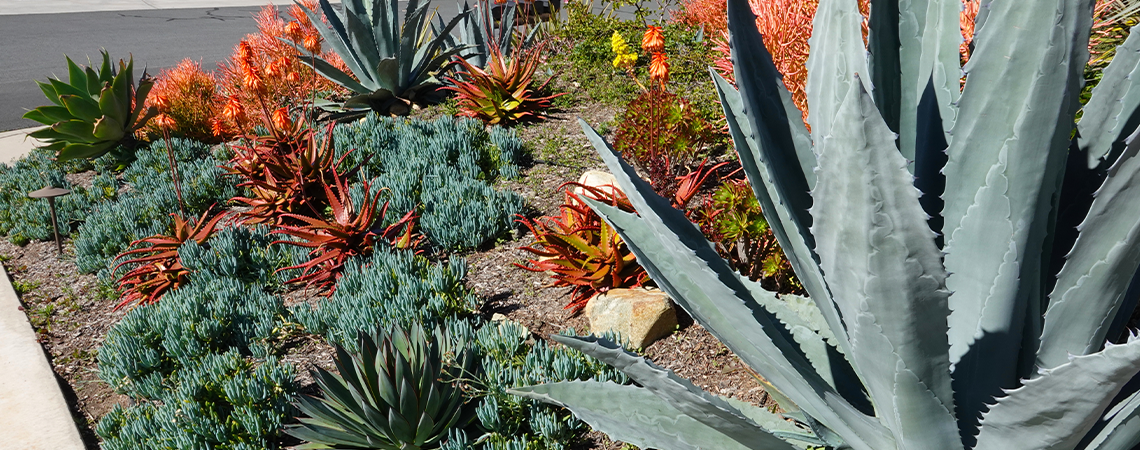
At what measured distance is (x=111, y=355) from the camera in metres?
3.66

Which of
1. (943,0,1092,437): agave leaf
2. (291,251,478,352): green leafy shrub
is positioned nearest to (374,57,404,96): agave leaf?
(291,251,478,352): green leafy shrub

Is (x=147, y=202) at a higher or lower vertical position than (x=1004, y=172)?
lower

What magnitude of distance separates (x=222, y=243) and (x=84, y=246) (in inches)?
57.4

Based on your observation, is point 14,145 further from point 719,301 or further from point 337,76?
point 719,301

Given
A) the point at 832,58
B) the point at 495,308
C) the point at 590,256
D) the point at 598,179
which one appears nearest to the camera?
the point at 832,58

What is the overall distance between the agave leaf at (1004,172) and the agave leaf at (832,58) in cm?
20

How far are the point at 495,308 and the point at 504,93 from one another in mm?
2948

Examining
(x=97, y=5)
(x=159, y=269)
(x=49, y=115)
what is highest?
(x=97, y=5)

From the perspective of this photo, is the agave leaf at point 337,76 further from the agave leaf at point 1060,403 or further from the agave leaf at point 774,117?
the agave leaf at point 1060,403

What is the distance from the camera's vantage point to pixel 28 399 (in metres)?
3.71

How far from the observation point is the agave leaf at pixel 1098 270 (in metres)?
1.08

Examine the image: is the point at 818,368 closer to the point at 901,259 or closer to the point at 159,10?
the point at 901,259

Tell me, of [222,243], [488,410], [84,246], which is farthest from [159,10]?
[488,410]

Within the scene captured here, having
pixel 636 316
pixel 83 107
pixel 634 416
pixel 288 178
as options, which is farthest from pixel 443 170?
pixel 83 107
